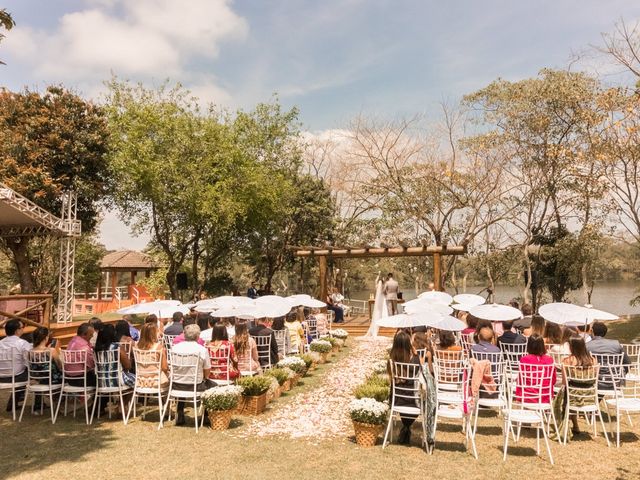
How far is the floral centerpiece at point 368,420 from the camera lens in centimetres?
640

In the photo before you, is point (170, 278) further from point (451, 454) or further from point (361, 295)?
point (361, 295)

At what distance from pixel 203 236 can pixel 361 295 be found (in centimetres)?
5183

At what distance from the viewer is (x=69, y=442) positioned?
659 centimetres

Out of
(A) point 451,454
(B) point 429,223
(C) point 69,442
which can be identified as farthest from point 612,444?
(B) point 429,223

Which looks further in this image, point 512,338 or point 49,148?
point 49,148

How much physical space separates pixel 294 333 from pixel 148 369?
5.21 metres

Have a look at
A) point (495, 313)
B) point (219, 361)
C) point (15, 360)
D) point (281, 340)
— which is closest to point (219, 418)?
point (219, 361)

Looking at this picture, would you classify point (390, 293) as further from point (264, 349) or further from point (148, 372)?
point (148, 372)

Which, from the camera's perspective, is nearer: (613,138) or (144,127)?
(613,138)

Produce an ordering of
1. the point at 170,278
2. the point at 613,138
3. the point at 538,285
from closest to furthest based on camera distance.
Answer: the point at 613,138 < the point at 170,278 < the point at 538,285

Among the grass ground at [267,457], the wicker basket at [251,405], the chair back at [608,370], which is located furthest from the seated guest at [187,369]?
the chair back at [608,370]

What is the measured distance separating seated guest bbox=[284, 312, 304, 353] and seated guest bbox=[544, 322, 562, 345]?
19.2 ft

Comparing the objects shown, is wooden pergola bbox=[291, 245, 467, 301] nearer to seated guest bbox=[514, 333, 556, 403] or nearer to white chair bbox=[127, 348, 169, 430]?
seated guest bbox=[514, 333, 556, 403]

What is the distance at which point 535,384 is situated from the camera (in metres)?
6.40
